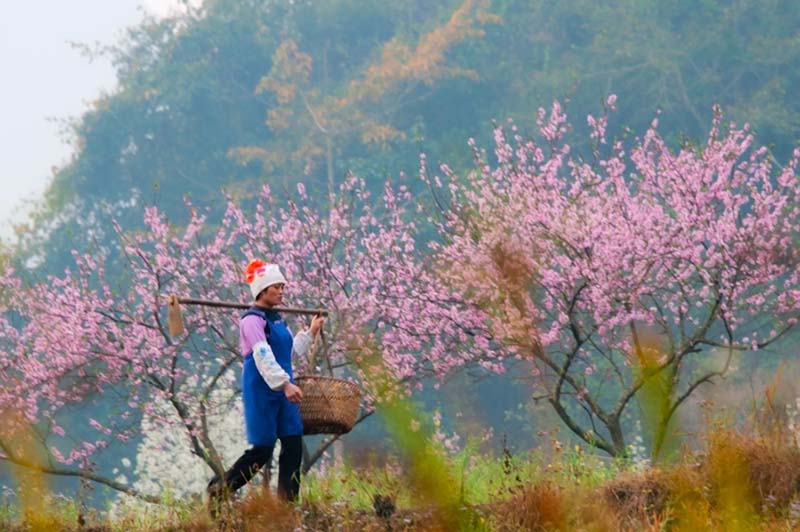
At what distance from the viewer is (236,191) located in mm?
38469

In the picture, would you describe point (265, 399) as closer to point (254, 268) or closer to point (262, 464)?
point (262, 464)

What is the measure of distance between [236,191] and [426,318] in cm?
2601

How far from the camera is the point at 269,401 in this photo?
7.48 metres

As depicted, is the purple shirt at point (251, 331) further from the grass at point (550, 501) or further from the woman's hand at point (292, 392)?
the grass at point (550, 501)

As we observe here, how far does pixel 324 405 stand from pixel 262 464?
1.60 ft

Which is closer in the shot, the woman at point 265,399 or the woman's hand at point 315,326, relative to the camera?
the woman at point 265,399

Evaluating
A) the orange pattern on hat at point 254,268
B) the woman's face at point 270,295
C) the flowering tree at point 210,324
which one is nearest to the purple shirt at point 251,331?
the woman's face at point 270,295

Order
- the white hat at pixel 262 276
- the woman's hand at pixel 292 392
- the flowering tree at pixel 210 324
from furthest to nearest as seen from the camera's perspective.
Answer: the flowering tree at pixel 210 324
the white hat at pixel 262 276
the woman's hand at pixel 292 392

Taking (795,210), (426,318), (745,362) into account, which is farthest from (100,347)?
(745,362)

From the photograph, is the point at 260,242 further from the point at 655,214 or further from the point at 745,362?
the point at 745,362

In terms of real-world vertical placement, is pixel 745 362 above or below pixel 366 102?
below

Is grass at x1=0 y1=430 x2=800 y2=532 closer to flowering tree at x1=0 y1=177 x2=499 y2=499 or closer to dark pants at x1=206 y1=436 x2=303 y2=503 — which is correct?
dark pants at x1=206 y1=436 x2=303 y2=503

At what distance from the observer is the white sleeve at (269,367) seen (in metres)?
7.26

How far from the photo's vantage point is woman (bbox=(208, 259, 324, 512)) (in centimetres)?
744
